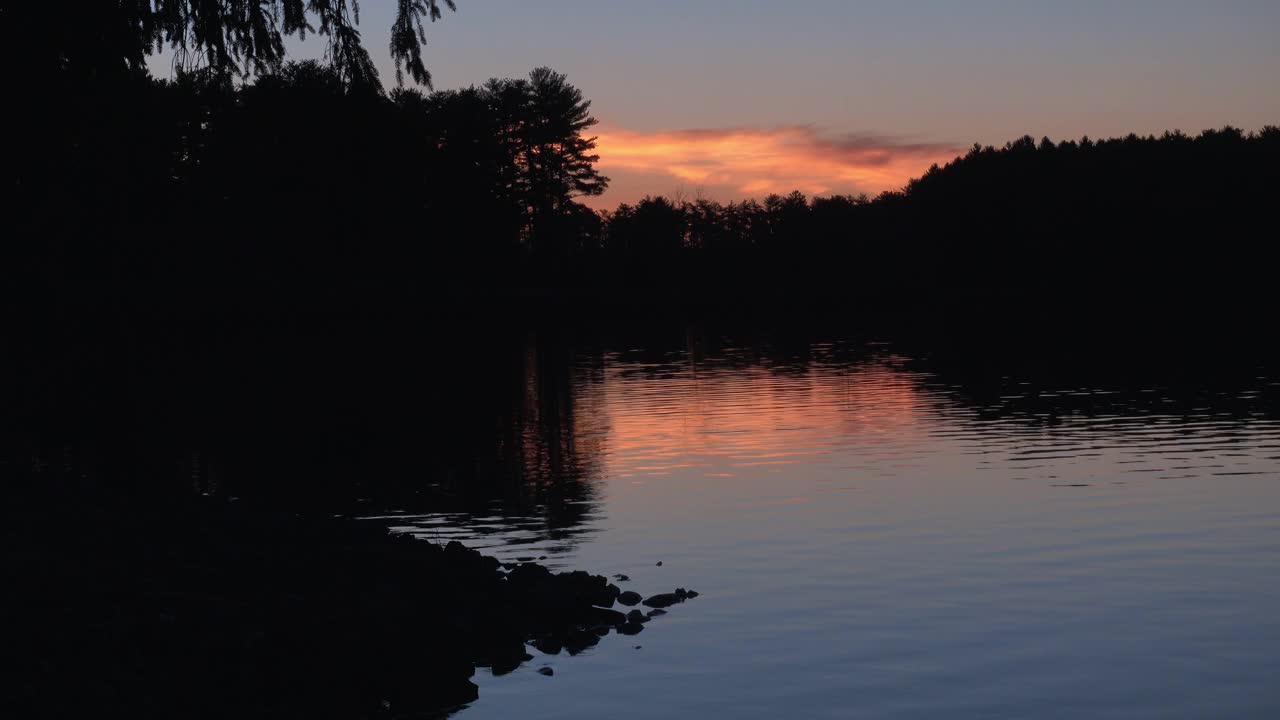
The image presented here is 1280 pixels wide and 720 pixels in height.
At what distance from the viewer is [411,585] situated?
15.7m

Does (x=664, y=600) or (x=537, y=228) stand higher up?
(x=537, y=228)

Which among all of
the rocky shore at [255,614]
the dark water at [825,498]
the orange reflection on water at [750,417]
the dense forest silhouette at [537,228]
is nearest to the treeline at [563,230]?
the dense forest silhouette at [537,228]

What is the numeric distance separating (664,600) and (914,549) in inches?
194

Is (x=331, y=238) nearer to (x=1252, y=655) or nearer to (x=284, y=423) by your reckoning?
(x=284, y=423)

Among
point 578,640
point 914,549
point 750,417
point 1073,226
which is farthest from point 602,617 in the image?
point 1073,226

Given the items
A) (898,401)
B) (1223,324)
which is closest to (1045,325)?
(1223,324)

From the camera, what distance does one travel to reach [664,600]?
54.6 feet

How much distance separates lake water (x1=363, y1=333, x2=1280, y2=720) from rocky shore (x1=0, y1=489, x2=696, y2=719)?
0.84m

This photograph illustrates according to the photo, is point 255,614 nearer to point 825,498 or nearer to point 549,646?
point 549,646

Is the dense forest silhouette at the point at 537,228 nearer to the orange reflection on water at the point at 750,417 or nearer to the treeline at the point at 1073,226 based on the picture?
the treeline at the point at 1073,226

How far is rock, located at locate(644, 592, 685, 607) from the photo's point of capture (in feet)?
54.2

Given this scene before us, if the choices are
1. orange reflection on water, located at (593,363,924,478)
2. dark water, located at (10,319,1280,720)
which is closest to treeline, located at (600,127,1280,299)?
dark water, located at (10,319,1280,720)

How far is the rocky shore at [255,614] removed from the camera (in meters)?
11.3

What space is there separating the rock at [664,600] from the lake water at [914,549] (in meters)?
0.21
